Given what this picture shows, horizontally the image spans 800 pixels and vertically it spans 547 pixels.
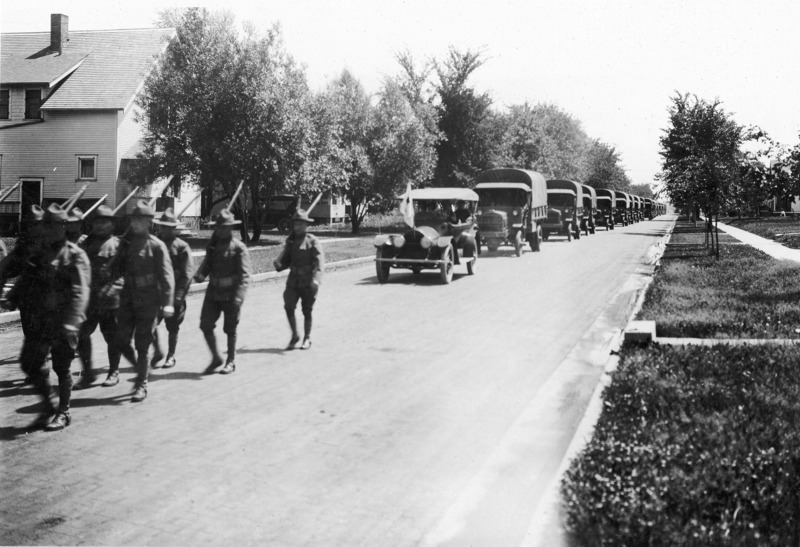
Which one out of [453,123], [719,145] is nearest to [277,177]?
[719,145]

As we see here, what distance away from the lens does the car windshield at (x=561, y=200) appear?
120ft

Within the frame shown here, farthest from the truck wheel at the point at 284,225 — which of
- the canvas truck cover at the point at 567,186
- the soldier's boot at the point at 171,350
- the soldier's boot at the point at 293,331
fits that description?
the soldier's boot at the point at 171,350

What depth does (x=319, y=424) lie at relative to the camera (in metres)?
6.16

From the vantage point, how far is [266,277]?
1680 cm

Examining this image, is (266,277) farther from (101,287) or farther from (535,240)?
(535,240)

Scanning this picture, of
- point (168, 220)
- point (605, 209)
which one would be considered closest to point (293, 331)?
point (168, 220)

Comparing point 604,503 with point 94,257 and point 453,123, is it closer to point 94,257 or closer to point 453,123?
point 94,257

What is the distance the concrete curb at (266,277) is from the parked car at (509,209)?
4.72 m

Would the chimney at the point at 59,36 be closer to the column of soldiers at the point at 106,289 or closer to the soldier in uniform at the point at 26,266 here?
the column of soldiers at the point at 106,289

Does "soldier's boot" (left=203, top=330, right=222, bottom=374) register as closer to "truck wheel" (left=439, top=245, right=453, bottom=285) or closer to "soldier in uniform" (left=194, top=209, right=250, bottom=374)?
"soldier in uniform" (left=194, top=209, right=250, bottom=374)

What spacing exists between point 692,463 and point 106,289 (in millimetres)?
5249

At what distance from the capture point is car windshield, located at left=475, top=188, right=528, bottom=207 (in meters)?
26.2

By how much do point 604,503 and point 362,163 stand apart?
111 ft

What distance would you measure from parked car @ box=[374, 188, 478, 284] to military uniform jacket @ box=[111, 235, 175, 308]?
9.57m
